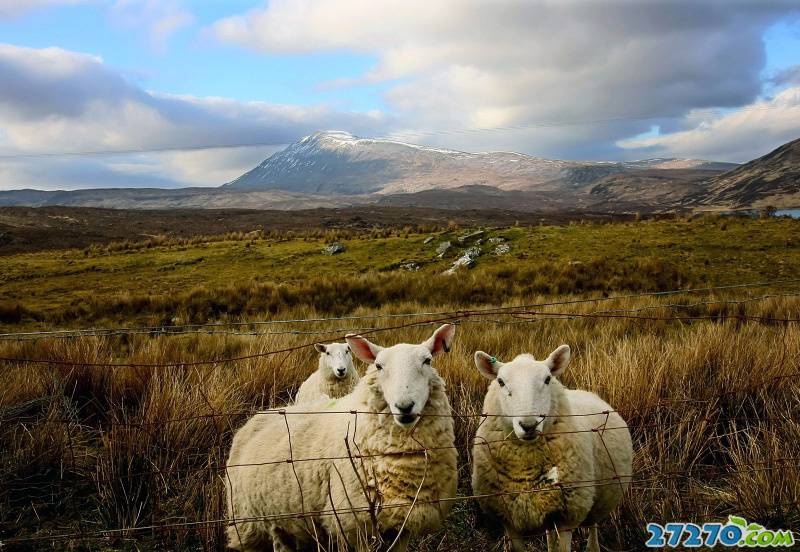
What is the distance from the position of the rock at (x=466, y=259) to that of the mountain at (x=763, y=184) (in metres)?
115

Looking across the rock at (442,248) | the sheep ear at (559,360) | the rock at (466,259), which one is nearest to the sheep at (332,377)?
the sheep ear at (559,360)

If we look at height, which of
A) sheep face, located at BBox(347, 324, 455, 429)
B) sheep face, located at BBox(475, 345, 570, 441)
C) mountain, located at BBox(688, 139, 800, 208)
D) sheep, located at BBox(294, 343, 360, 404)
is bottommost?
sheep, located at BBox(294, 343, 360, 404)

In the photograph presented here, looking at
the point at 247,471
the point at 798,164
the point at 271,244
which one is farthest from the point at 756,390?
the point at 798,164

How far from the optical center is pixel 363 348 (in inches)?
137

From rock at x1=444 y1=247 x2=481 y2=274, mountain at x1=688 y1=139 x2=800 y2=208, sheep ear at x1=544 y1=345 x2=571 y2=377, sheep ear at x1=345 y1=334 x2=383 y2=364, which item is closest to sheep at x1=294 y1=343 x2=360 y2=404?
sheep ear at x1=345 y1=334 x2=383 y2=364

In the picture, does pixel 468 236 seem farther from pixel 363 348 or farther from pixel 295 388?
pixel 363 348

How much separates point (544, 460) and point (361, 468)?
122 cm

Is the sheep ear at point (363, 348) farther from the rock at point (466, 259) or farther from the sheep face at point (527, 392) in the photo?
the rock at point (466, 259)

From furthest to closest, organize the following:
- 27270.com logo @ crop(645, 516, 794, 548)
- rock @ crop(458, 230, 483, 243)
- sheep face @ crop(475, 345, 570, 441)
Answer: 1. rock @ crop(458, 230, 483, 243)
2. sheep face @ crop(475, 345, 570, 441)
3. 27270.com logo @ crop(645, 516, 794, 548)

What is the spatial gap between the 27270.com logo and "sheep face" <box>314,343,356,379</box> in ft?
10.9

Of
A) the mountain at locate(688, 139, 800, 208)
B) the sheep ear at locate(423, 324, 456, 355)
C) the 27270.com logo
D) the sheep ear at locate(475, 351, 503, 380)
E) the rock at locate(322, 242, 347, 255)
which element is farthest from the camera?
the mountain at locate(688, 139, 800, 208)

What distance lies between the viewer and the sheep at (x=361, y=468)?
2840 mm

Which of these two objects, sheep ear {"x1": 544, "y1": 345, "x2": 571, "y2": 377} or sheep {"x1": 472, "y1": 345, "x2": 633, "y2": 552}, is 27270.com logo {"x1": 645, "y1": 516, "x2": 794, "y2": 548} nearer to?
sheep {"x1": 472, "y1": 345, "x2": 633, "y2": 552}

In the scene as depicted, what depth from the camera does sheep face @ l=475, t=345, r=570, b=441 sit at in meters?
3.07
